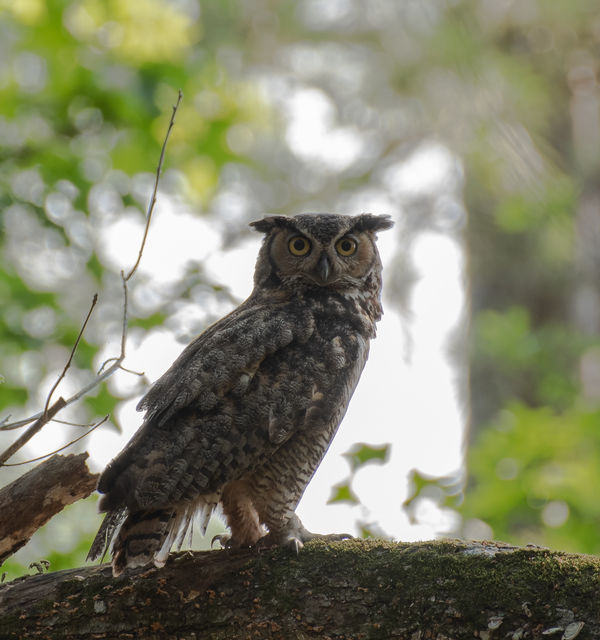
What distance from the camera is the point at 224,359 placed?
2.30 meters

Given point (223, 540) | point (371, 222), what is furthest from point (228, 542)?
point (371, 222)

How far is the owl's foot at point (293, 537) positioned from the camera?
6.95ft

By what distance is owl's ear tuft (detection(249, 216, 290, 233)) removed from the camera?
291 cm

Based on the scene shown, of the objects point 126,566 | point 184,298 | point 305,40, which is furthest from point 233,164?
point 126,566

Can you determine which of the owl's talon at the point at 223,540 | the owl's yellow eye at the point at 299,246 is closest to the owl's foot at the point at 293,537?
the owl's talon at the point at 223,540

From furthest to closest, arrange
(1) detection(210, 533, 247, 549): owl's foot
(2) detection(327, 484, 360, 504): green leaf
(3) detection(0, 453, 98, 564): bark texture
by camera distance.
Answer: (2) detection(327, 484, 360, 504): green leaf < (1) detection(210, 533, 247, 549): owl's foot < (3) detection(0, 453, 98, 564): bark texture

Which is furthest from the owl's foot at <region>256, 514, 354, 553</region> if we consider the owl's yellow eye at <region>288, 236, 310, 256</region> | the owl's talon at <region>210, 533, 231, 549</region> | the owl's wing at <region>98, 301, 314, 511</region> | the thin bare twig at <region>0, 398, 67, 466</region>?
the owl's yellow eye at <region>288, 236, 310, 256</region>

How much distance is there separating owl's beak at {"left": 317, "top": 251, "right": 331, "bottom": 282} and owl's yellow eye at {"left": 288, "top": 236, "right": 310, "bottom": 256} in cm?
8

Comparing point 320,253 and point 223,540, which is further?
point 320,253

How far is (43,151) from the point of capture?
3.83m

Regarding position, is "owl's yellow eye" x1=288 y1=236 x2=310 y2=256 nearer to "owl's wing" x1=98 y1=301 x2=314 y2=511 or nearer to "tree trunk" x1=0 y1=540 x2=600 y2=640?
"owl's wing" x1=98 y1=301 x2=314 y2=511

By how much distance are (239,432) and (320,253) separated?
2.88 feet

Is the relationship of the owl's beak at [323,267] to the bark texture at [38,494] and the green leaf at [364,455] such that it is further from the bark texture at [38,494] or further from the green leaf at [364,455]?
the bark texture at [38,494]

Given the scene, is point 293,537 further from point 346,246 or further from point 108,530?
point 346,246
